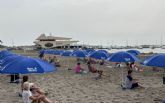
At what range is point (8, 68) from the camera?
36.4 feet

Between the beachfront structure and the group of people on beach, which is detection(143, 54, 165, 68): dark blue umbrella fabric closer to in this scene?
the group of people on beach

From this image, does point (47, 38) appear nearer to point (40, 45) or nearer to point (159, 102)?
point (40, 45)

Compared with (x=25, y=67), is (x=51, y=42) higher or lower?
higher

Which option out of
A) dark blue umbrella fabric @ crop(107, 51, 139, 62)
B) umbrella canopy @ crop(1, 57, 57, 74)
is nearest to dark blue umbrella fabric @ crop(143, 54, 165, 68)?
dark blue umbrella fabric @ crop(107, 51, 139, 62)

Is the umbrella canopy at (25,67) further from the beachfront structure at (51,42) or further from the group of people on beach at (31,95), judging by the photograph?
the beachfront structure at (51,42)

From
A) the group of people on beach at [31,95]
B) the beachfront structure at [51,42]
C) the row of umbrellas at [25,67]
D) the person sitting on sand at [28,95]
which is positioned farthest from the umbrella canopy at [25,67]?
the beachfront structure at [51,42]

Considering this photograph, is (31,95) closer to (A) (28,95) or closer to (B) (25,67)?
(A) (28,95)

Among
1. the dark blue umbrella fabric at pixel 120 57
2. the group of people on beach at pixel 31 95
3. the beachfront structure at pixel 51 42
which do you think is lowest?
the group of people on beach at pixel 31 95

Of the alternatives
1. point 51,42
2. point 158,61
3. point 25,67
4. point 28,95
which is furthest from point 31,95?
point 51,42

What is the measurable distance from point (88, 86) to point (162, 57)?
474 centimetres

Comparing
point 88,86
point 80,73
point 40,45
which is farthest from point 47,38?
point 88,86

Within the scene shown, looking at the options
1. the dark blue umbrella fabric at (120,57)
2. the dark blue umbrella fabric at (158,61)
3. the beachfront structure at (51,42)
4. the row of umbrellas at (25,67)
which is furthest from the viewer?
the beachfront structure at (51,42)

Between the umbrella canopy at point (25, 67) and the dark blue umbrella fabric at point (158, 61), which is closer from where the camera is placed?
the umbrella canopy at point (25, 67)

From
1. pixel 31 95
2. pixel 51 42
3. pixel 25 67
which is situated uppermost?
pixel 51 42
